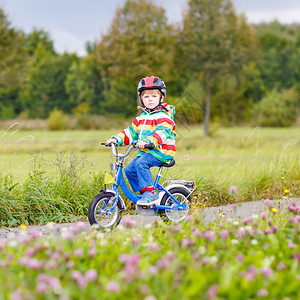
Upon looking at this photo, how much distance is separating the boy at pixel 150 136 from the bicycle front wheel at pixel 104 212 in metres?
0.30

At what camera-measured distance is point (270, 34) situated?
5012 centimetres

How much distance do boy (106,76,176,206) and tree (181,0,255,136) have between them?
17.5 m

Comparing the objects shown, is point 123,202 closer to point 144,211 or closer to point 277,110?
point 144,211

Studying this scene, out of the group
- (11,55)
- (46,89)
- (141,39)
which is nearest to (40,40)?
(46,89)

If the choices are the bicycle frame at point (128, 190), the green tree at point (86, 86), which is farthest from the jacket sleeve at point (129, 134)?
the green tree at point (86, 86)

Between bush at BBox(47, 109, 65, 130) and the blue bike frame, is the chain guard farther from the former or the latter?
bush at BBox(47, 109, 65, 130)

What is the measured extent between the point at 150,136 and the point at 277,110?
3406 centimetres

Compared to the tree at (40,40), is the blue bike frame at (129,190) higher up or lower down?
lower down

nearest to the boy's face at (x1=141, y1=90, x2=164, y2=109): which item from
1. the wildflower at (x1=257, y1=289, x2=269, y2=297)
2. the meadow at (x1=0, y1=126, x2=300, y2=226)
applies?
the meadow at (x1=0, y1=126, x2=300, y2=226)

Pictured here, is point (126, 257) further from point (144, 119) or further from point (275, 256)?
point (144, 119)

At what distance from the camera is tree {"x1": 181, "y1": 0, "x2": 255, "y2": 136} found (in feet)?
72.1

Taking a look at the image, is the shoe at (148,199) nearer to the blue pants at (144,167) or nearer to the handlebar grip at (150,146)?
the blue pants at (144,167)

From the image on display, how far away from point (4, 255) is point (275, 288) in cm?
208

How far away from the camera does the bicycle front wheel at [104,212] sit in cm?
476
